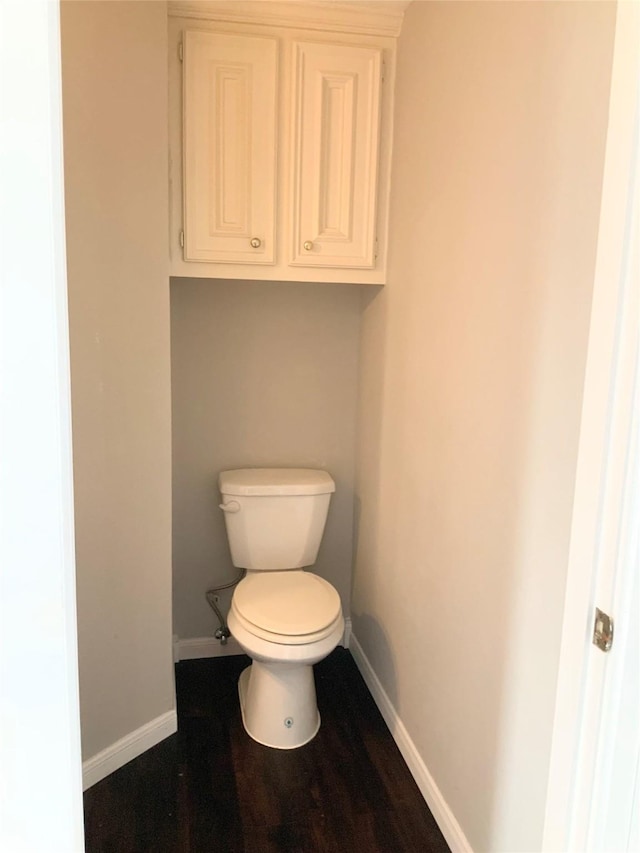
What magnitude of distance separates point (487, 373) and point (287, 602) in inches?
39.8

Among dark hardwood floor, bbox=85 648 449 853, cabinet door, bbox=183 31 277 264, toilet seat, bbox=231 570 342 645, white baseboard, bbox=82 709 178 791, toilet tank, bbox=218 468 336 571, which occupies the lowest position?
dark hardwood floor, bbox=85 648 449 853

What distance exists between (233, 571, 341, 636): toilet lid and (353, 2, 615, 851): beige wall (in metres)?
0.24

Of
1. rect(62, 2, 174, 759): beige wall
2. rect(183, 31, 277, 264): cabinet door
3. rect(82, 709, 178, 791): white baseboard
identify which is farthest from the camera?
rect(183, 31, 277, 264): cabinet door

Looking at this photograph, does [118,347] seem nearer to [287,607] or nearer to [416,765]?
[287,607]

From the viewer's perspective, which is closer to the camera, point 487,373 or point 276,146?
point 487,373

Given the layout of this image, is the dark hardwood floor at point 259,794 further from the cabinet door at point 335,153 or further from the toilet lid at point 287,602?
the cabinet door at point 335,153

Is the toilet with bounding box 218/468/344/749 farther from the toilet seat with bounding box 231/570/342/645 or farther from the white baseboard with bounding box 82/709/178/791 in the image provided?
the white baseboard with bounding box 82/709/178/791

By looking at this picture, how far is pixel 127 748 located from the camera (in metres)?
1.94

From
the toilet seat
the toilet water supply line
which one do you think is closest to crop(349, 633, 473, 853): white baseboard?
the toilet seat

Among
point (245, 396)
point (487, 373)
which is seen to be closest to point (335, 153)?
point (245, 396)

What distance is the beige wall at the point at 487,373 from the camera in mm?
1176

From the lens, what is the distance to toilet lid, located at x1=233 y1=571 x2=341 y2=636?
193 cm

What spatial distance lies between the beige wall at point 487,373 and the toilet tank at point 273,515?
28 centimetres

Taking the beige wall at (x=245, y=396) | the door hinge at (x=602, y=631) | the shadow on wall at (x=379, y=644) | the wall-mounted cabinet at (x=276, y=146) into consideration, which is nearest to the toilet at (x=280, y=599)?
the beige wall at (x=245, y=396)
